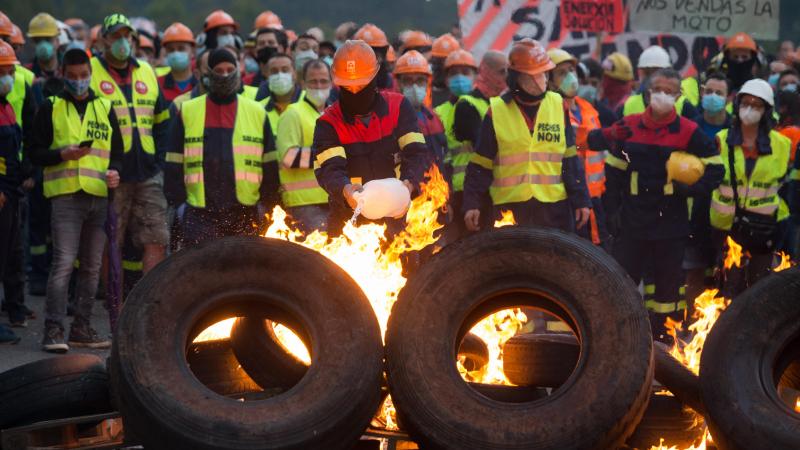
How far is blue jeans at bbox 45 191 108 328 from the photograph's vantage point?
1141cm

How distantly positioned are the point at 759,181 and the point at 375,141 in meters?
4.53

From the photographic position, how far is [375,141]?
942 centimetres

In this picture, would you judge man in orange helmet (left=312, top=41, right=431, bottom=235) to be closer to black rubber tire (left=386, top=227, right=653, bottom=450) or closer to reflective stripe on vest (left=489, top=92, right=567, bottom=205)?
reflective stripe on vest (left=489, top=92, right=567, bottom=205)

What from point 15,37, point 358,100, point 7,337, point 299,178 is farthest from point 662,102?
point 15,37

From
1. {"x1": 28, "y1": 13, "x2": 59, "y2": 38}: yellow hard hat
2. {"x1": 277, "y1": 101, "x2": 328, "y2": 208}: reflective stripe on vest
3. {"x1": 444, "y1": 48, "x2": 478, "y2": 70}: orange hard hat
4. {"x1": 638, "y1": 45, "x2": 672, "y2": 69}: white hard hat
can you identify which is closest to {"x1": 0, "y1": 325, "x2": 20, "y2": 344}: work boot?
{"x1": 277, "y1": 101, "x2": 328, "y2": 208}: reflective stripe on vest

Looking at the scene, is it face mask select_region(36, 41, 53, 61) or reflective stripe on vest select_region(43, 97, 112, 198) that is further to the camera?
face mask select_region(36, 41, 53, 61)

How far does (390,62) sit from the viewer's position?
14.5m

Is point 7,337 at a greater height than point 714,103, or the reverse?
point 714,103

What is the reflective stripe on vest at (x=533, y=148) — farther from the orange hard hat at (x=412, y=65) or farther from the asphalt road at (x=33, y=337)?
the asphalt road at (x=33, y=337)

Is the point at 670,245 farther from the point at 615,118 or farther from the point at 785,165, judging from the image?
the point at 615,118

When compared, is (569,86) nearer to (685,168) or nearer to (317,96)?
(685,168)

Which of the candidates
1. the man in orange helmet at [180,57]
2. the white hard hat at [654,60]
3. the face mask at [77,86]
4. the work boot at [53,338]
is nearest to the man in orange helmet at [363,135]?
the face mask at [77,86]

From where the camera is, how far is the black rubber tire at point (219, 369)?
7.91 metres

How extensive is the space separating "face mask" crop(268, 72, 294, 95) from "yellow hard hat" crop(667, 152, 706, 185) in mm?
3559
